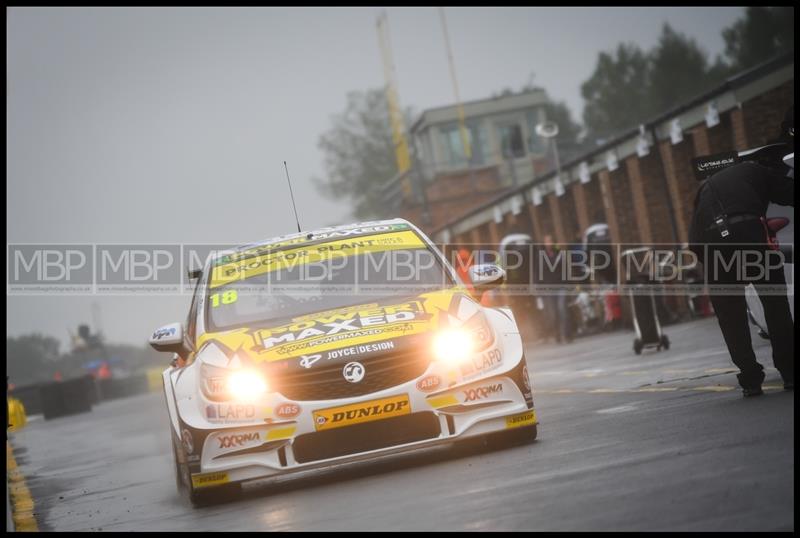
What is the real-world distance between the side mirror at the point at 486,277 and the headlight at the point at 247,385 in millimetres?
2054

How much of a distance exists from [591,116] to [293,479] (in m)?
138

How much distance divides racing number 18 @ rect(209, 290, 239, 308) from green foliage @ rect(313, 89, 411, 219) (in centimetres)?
11958

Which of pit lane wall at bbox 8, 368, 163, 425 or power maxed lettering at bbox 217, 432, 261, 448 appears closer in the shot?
power maxed lettering at bbox 217, 432, 261, 448

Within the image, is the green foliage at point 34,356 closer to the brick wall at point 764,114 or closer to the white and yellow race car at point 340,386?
the brick wall at point 764,114

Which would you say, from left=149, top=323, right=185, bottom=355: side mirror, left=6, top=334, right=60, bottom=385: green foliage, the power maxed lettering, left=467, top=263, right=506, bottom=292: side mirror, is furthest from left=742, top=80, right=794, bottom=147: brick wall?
left=6, top=334, right=60, bottom=385: green foliage

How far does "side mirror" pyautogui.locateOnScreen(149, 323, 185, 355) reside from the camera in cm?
1023

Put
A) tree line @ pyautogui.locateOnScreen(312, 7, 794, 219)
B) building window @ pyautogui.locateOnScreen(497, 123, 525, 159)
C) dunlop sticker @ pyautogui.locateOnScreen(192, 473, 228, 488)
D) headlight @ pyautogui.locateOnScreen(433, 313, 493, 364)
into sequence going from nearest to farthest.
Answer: dunlop sticker @ pyautogui.locateOnScreen(192, 473, 228, 488) < headlight @ pyautogui.locateOnScreen(433, 313, 493, 364) < building window @ pyautogui.locateOnScreen(497, 123, 525, 159) < tree line @ pyautogui.locateOnScreen(312, 7, 794, 219)

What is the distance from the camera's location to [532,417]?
9.94 meters

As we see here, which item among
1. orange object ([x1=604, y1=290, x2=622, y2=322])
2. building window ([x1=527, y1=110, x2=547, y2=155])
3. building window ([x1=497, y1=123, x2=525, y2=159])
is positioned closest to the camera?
orange object ([x1=604, y1=290, x2=622, y2=322])

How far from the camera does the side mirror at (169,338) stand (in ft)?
33.6

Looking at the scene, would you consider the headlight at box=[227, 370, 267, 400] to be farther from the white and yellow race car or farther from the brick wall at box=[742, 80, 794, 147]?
the brick wall at box=[742, 80, 794, 147]

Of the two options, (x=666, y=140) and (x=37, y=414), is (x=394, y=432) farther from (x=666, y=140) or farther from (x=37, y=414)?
(x=37, y=414)

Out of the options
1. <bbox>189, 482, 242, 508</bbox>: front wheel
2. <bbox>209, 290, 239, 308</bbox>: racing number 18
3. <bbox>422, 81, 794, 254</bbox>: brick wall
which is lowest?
<bbox>189, 482, 242, 508</bbox>: front wheel

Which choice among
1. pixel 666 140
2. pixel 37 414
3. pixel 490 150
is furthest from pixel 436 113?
pixel 666 140
